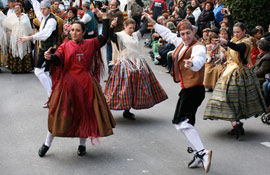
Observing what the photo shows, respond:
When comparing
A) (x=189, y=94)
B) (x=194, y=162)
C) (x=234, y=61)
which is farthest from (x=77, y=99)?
(x=234, y=61)

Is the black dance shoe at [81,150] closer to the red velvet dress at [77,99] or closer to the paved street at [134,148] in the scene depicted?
the paved street at [134,148]

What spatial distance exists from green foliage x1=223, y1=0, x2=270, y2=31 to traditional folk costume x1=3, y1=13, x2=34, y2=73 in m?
5.40

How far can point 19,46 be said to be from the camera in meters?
12.2

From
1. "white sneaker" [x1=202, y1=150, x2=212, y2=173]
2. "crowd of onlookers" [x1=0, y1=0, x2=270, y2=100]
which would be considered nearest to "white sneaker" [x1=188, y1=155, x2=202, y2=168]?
"white sneaker" [x1=202, y1=150, x2=212, y2=173]

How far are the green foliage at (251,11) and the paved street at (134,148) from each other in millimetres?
3358

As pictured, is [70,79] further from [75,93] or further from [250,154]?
[250,154]

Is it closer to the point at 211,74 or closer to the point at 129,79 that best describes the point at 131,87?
the point at 129,79

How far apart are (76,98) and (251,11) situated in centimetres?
646

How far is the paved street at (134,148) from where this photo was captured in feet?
18.1

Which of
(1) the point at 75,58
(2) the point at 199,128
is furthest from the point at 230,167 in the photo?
(1) the point at 75,58

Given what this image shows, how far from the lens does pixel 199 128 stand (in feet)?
24.6

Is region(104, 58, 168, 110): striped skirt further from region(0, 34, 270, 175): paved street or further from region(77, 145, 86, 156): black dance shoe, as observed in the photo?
region(77, 145, 86, 156): black dance shoe

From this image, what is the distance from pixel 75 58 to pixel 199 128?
2742mm

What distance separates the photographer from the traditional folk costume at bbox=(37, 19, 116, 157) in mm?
5664
